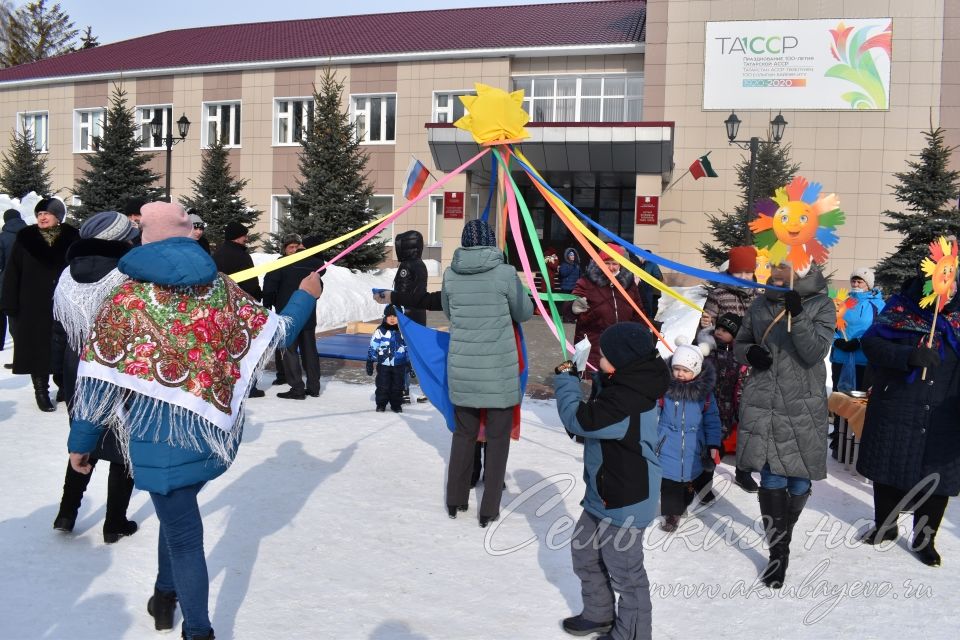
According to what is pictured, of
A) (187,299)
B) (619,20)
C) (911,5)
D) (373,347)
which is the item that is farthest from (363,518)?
(619,20)

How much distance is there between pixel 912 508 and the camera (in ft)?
15.8

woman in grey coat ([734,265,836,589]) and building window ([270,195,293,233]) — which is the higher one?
building window ([270,195,293,233])

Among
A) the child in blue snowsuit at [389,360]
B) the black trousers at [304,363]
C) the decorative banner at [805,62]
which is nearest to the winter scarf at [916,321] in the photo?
the child in blue snowsuit at [389,360]

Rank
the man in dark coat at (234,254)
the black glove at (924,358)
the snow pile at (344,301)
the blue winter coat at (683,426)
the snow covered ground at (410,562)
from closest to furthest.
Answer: the snow covered ground at (410,562) → the black glove at (924,358) → the blue winter coat at (683,426) → the man in dark coat at (234,254) → the snow pile at (344,301)

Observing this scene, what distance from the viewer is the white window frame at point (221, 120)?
26188mm

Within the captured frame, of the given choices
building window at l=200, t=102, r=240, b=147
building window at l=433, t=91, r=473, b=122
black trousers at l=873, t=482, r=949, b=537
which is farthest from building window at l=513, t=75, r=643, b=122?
black trousers at l=873, t=482, r=949, b=537

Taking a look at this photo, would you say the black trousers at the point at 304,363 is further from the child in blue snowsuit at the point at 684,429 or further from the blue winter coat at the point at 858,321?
the blue winter coat at the point at 858,321

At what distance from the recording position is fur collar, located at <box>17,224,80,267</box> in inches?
256

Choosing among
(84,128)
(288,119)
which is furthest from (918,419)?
(84,128)

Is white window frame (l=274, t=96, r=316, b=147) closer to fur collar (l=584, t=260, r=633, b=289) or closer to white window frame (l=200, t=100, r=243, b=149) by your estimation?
white window frame (l=200, t=100, r=243, b=149)

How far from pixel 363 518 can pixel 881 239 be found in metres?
19.5

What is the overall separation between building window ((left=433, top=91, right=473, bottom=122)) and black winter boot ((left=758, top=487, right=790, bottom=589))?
20.7 metres

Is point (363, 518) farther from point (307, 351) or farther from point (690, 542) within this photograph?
point (307, 351)

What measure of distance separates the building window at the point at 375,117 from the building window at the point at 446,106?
4.73 ft
